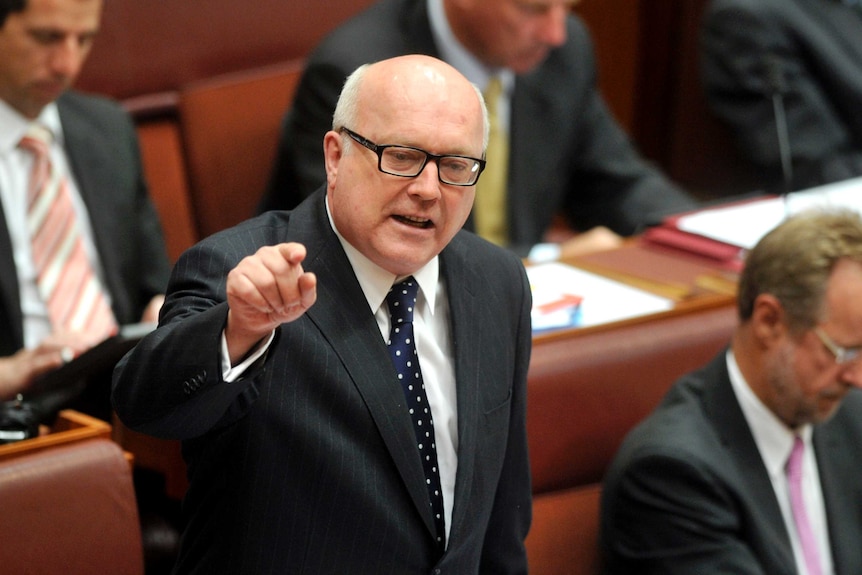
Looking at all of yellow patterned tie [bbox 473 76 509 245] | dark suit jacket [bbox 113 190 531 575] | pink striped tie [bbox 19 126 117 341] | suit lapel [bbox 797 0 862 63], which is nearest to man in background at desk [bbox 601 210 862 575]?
dark suit jacket [bbox 113 190 531 575]

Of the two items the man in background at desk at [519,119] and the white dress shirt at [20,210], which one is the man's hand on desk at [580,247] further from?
the white dress shirt at [20,210]

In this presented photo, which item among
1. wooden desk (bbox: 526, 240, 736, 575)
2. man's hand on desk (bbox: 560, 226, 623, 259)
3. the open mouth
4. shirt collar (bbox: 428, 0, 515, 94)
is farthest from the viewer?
shirt collar (bbox: 428, 0, 515, 94)

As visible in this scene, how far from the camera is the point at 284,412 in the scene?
2.89 feet

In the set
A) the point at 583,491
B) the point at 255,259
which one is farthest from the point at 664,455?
the point at 255,259

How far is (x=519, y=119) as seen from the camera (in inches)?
79.0

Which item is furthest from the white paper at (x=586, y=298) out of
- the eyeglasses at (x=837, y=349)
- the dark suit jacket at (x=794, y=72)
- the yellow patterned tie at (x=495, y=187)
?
the dark suit jacket at (x=794, y=72)

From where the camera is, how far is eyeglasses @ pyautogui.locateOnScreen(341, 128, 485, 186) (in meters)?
0.88

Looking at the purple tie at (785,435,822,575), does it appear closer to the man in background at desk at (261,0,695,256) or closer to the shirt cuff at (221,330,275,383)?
the man in background at desk at (261,0,695,256)

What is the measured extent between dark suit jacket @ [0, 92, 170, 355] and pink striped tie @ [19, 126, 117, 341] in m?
0.03

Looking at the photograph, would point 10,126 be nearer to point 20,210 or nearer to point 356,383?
point 20,210

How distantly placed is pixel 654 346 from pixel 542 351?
16 centimetres

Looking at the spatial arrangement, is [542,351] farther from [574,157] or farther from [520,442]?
[574,157]

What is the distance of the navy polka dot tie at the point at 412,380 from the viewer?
94 centimetres

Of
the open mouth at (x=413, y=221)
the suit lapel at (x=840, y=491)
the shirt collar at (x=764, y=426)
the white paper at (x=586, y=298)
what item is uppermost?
the open mouth at (x=413, y=221)
